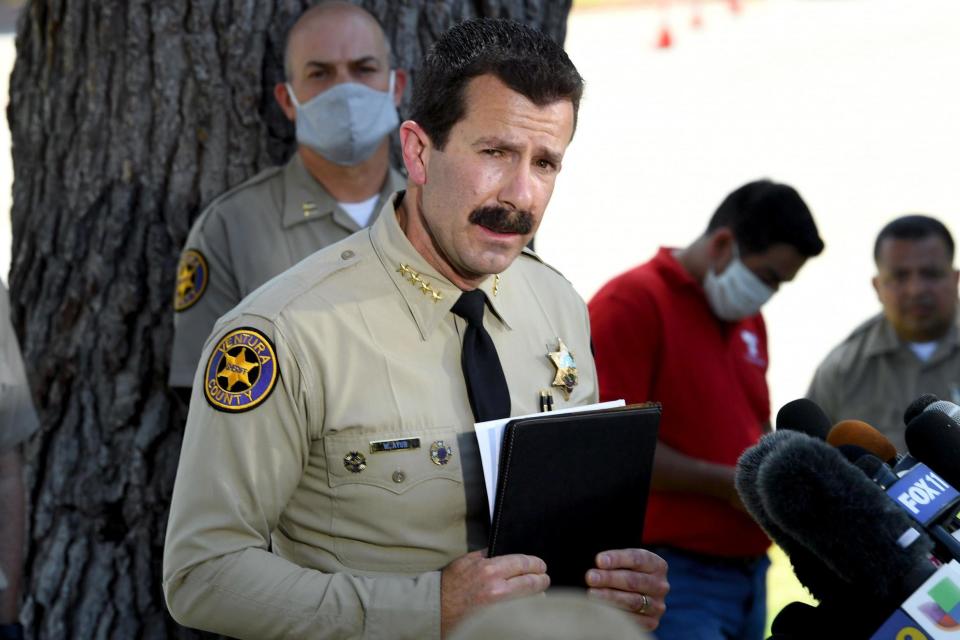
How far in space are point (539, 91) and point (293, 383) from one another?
640 mm

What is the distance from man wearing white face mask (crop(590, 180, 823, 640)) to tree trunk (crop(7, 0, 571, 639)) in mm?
995

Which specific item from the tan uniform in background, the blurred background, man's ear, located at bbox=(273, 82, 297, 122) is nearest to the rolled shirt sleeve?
the tan uniform in background

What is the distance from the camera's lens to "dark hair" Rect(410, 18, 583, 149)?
226cm

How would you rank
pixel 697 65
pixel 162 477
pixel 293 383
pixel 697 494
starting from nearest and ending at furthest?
1. pixel 293 383
2. pixel 162 477
3. pixel 697 494
4. pixel 697 65

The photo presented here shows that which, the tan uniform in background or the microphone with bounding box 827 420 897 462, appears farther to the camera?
the microphone with bounding box 827 420 897 462

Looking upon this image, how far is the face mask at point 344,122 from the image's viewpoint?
362 centimetres

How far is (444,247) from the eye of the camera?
7.80ft

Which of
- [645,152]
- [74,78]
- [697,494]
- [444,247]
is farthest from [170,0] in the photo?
[645,152]

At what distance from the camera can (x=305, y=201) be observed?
3598 mm

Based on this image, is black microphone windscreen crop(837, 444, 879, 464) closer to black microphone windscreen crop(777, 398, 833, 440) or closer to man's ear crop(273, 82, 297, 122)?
black microphone windscreen crop(777, 398, 833, 440)

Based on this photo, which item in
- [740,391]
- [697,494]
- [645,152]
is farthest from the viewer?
[645,152]

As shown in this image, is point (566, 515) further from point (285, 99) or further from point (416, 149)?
point (285, 99)

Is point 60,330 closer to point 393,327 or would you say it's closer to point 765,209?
point 393,327

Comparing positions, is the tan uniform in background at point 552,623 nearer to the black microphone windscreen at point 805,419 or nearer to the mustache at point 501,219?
the black microphone windscreen at point 805,419
